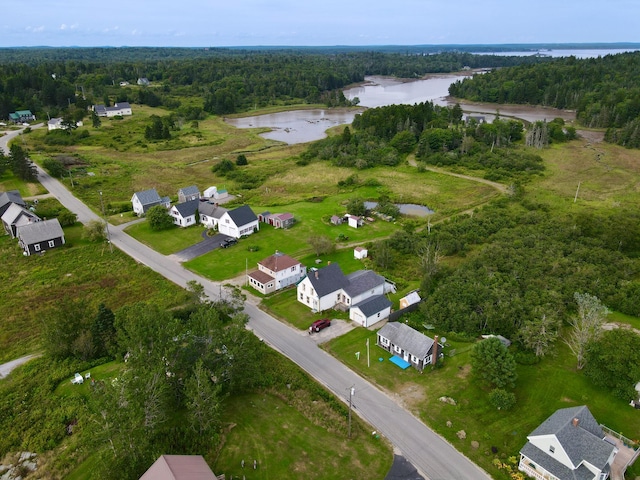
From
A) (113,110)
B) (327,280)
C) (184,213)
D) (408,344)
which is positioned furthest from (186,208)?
(113,110)

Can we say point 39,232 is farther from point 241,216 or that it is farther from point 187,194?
point 241,216

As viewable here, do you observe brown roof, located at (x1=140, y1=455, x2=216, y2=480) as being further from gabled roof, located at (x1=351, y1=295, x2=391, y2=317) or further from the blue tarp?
gabled roof, located at (x1=351, y1=295, x2=391, y2=317)

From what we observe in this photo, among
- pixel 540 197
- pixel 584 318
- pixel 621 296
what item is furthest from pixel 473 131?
pixel 584 318

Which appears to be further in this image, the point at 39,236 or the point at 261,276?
the point at 39,236

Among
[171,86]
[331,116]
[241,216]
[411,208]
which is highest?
[171,86]

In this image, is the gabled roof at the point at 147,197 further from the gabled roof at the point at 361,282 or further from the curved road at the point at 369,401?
the gabled roof at the point at 361,282

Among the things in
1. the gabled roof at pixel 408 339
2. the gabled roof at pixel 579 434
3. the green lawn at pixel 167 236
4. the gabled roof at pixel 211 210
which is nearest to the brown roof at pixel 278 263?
the gabled roof at pixel 408 339
